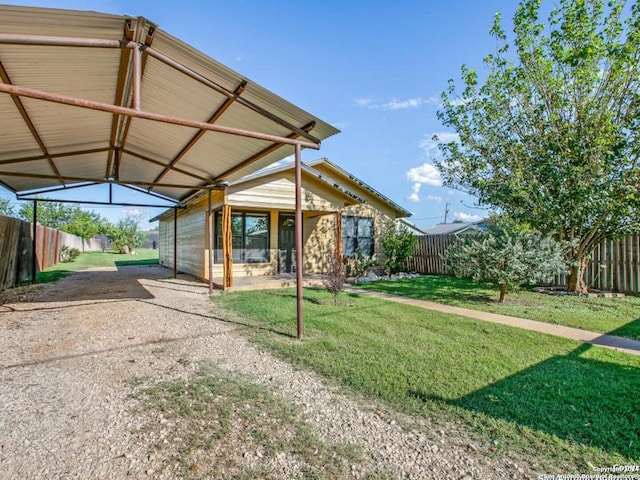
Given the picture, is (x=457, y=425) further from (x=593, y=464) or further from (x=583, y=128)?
(x=583, y=128)

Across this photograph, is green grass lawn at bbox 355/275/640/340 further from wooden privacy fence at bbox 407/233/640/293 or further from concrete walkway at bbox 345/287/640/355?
wooden privacy fence at bbox 407/233/640/293

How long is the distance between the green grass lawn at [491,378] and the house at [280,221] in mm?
4376

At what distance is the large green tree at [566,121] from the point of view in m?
8.31

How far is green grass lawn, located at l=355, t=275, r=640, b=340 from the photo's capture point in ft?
19.5

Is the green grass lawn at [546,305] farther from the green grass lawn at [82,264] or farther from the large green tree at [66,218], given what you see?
the large green tree at [66,218]

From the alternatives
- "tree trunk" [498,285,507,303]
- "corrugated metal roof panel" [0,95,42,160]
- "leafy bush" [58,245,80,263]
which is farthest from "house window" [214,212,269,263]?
"leafy bush" [58,245,80,263]

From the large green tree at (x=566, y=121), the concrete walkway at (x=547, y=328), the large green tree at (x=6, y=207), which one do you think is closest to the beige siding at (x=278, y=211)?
the concrete walkway at (x=547, y=328)

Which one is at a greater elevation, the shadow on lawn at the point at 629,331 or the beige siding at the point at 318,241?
the beige siding at the point at 318,241

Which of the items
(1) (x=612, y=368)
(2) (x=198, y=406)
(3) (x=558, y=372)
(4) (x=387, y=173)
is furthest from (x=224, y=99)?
(4) (x=387, y=173)

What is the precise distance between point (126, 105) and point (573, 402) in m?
7.40

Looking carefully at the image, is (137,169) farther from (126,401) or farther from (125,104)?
(126,401)

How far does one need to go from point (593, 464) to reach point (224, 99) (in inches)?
224

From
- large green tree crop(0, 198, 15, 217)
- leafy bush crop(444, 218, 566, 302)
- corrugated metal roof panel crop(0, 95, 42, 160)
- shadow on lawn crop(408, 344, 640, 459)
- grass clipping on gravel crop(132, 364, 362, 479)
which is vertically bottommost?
grass clipping on gravel crop(132, 364, 362, 479)

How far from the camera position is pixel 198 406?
3.07 metres
